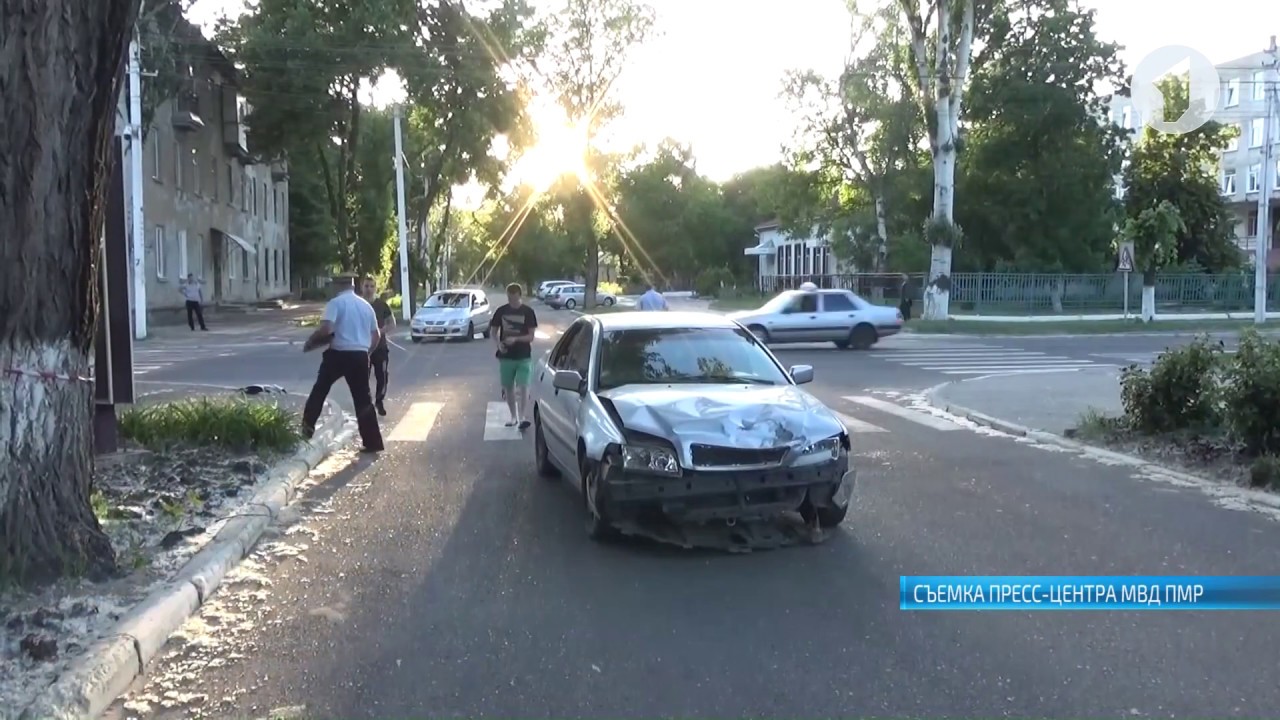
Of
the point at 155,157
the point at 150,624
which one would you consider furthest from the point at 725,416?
the point at 155,157

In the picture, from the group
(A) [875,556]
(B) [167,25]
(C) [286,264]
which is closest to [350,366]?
(A) [875,556]

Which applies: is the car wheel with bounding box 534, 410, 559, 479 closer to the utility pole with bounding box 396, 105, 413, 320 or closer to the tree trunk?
the tree trunk

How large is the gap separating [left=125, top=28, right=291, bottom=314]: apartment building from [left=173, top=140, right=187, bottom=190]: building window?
0.03 metres

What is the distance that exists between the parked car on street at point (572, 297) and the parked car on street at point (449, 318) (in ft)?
90.8

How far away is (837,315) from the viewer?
2744 centimetres

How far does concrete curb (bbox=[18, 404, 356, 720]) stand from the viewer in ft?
15.0

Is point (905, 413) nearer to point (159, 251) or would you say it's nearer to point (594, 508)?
point (594, 508)

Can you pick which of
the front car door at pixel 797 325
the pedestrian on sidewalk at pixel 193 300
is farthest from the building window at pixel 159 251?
the front car door at pixel 797 325

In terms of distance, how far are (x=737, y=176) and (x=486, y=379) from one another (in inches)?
2969

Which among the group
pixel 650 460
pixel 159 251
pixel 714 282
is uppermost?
pixel 159 251

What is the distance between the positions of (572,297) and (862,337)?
1417 inches

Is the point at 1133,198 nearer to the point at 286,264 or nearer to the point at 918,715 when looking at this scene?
the point at 286,264

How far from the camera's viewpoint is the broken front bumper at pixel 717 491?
6.98 meters

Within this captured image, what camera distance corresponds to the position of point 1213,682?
16.2 ft
